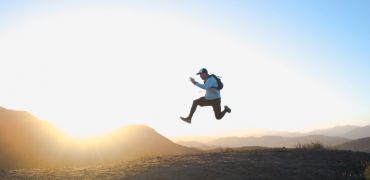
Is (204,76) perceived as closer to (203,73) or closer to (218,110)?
(203,73)

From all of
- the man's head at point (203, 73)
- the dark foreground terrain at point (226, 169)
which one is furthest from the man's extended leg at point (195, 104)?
the dark foreground terrain at point (226, 169)

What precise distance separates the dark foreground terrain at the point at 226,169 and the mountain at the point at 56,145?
26095 mm

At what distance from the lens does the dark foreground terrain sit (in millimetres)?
13062

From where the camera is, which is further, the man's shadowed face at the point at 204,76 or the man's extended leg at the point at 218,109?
the man's extended leg at the point at 218,109

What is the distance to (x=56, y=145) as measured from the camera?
53156mm

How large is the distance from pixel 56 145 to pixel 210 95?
42.2 metres

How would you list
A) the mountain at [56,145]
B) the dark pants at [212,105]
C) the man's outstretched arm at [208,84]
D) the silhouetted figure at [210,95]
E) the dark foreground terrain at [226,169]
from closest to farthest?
the dark foreground terrain at [226,169] → the man's outstretched arm at [208,84] → the silhouetted figure at [210,95] → the dark pants at [212,105] → the mountain at [56,145]

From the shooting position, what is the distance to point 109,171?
13.9 meters

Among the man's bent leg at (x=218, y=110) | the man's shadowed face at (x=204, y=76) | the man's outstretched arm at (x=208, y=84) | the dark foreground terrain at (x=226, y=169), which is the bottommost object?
the dark foreground terrain at (x=226, y=169)

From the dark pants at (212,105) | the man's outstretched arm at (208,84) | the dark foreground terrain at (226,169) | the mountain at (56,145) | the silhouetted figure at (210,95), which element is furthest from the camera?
the mountain at (56,145)

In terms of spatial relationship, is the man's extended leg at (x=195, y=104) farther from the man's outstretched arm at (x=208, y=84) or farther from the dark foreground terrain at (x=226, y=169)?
the dark foreground terrain at (x=226, y=169)

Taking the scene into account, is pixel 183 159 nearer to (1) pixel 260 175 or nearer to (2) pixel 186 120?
(2) pixel 186 120

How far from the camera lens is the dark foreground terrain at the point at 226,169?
42.9 ft

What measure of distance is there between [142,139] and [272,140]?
5539 inches
